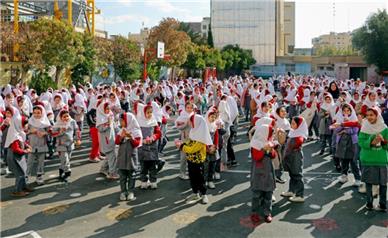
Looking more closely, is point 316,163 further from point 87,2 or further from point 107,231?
point 87,2

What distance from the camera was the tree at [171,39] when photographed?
3641cm

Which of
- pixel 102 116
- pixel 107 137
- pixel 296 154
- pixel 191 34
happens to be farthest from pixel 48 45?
pixel 191 34

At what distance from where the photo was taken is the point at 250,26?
71.0 meters

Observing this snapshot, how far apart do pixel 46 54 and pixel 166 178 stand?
15.9 metres

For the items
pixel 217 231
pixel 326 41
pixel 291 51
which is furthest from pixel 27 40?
pixel 326 41

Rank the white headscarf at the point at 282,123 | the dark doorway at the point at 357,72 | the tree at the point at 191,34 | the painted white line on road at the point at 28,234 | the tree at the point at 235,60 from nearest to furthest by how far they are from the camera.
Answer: the painted white line on road at the point at 28,234 < the white headscarf at the point at 282,123 < the tree at the point at 235,60 < the dark doorway at the point at 357,72 < the tree at the point at 191,34

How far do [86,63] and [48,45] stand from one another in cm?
385

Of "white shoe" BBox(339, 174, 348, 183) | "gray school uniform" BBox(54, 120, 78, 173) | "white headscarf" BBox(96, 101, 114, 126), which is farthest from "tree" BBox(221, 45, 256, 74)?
"gray school uniform" BBox(54, 120, 78, 173)

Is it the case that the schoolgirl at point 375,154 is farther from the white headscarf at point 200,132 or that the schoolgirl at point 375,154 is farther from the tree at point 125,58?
the tree at point 125,58

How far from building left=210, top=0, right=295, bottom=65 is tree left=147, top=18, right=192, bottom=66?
34219 millimetres

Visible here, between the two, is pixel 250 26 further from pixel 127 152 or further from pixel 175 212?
pixel 175 212

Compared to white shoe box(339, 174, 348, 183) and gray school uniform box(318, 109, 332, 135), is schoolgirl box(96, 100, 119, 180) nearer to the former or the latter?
white shoe box(339, 174, 348, 183)

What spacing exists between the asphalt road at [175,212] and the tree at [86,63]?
17624mm

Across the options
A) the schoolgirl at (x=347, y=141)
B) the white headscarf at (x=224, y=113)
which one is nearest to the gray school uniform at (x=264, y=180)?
the schoolgirl at (x=347, y=141)
